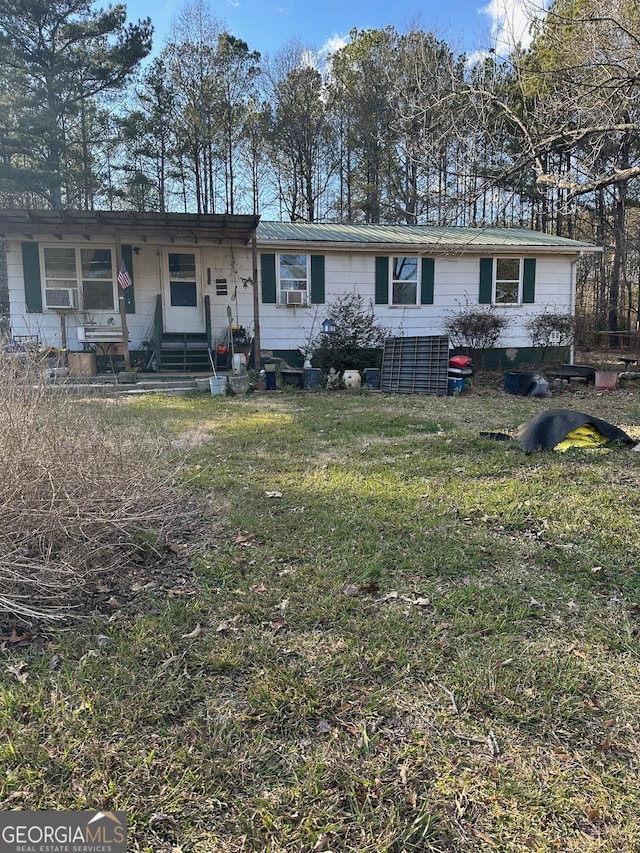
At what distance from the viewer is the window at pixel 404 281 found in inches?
488

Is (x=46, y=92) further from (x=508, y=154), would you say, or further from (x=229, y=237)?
(x=508, y=154)

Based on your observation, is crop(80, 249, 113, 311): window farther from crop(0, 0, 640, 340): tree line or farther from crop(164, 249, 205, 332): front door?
crop(0, 0, 640, 340): tree line

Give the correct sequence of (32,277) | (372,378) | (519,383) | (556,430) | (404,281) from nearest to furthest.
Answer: (556,430), (519,383), (372,378), (32,277), (404,281)

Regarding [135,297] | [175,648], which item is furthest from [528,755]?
[135,297]

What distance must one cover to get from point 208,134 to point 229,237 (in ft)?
40.5

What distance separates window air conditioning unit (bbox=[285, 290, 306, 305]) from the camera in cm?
1197

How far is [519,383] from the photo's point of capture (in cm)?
1002

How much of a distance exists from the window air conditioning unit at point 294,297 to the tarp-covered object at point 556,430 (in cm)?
742

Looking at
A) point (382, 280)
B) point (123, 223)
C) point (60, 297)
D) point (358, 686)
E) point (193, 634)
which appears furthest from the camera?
point (382, 280)

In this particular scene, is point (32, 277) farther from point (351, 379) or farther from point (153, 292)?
point (351, 379)

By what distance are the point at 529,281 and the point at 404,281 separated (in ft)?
10.3

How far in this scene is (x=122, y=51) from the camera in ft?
57.5

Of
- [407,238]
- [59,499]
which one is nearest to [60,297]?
[407,238]
